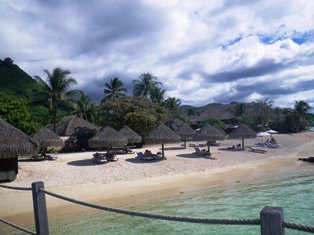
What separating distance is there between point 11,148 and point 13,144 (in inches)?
9.7

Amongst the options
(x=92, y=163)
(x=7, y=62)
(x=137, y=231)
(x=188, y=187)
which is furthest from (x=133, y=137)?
(x=7, y=62)

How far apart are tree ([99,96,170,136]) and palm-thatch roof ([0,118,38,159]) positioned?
13.4 meters

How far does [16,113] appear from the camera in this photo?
17969 millimetres

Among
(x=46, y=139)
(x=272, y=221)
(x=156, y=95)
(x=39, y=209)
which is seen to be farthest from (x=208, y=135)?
(x=272, y=221)

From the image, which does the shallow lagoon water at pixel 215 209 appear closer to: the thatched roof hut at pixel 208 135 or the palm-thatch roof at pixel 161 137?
the palm-thatch roof at pixel 161 137

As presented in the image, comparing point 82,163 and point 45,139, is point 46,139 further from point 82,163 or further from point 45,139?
point 82,163

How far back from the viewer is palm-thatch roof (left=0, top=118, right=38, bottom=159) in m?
13.9

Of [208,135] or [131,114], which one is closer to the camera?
[208,135]

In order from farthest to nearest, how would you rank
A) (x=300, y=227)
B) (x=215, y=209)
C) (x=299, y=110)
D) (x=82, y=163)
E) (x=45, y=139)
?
1. (x=299, y=110)
2. (x=45, y=139)
3. (x=82, y=163)
4. (x=215, y=209)
5. (x=300, y=227)

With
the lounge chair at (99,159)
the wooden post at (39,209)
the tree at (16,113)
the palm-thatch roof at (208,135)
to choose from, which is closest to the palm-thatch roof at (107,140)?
the lounge chair at (99,159)

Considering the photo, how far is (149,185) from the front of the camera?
603 inches

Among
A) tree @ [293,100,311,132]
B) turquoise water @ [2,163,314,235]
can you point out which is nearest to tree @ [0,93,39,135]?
turquoise water @ [2,163,314,235]

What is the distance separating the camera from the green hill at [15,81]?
172ft

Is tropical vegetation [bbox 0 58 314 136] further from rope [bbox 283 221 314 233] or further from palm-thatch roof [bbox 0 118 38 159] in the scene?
rope [bbox 283 221 314 233]
